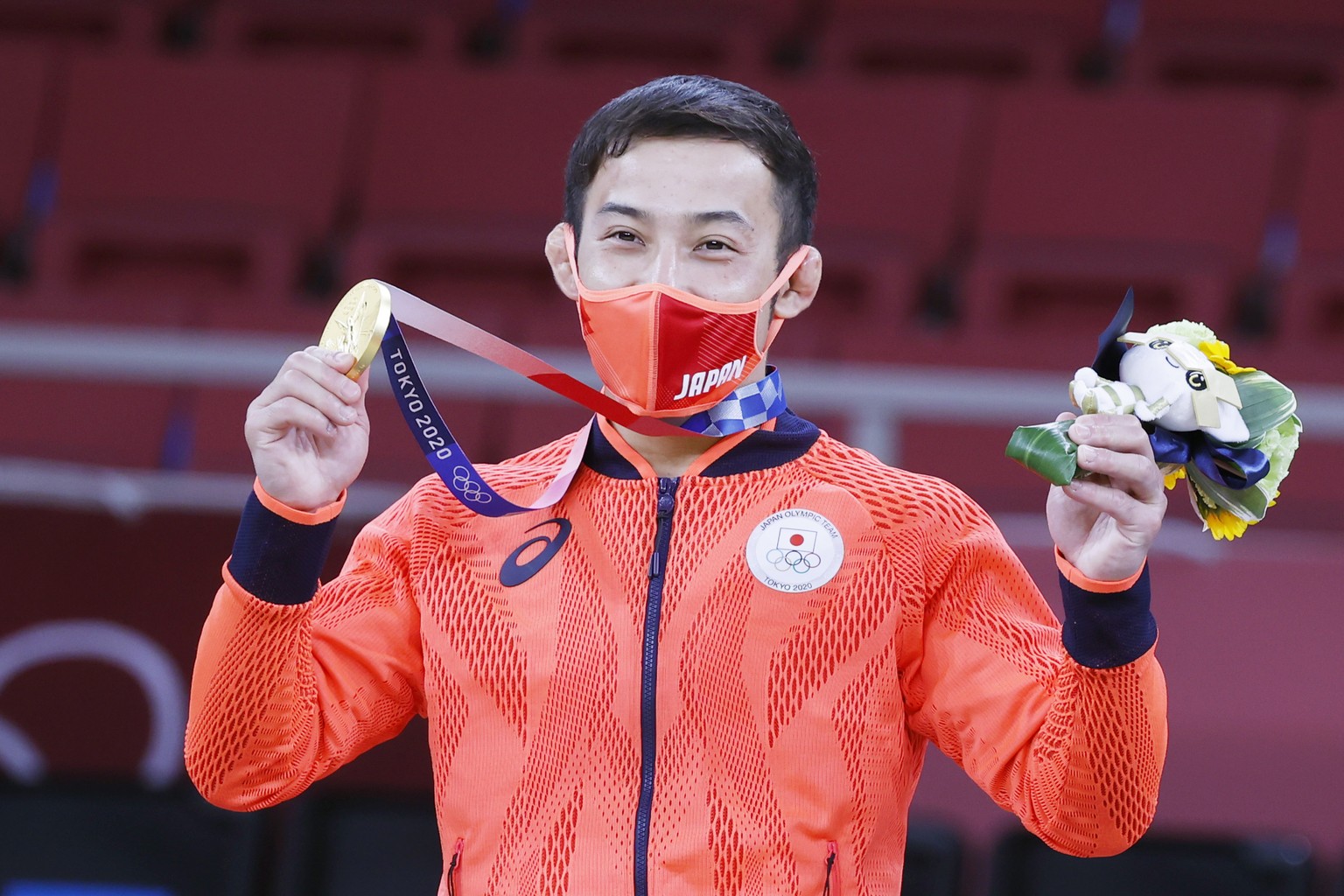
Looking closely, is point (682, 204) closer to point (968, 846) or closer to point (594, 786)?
point (594, 786)

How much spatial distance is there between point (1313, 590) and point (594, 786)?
2264mm

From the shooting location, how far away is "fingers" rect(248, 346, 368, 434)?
71.7 inches

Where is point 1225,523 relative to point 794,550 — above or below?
above

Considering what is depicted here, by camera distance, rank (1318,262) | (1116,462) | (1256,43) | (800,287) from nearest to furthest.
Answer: (1116,462), (800,287), (1318,262), (1256,43)

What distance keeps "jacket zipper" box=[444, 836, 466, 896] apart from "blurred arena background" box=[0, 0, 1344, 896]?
1599 mm

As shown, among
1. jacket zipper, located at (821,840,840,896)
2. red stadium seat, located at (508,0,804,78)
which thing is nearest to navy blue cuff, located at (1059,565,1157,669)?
jacket zipper, located at (821,840,840,896)

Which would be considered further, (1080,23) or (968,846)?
(1080,23)

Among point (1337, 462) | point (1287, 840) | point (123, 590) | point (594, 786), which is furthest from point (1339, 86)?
point (594, 786)

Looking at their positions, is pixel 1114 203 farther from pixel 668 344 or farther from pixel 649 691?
pixel 649 691

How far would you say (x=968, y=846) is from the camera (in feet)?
11.6

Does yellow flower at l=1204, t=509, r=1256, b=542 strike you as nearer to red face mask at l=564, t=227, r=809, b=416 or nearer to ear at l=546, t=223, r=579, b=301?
red face mask at l=564, t=227, r=809, b=416

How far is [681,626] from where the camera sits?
1933 millimetres

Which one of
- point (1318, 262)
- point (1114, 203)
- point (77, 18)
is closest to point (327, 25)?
point (77, 18)

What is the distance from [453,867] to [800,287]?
0.80m
